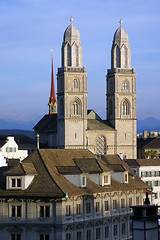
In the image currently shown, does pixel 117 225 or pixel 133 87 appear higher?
pixel 133 87

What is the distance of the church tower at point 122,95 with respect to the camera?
170125mm

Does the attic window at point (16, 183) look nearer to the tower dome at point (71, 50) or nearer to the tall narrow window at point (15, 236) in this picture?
the tall narrow window at point (15, 236)

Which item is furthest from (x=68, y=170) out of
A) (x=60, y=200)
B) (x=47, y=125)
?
(x=47, y=125)

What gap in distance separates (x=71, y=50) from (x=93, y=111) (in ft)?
53.8

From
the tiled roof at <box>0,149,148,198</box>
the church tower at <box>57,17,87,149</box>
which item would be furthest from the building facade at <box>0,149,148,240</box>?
the church tower at <box>57,17,87,149</box>

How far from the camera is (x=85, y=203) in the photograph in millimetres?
61500

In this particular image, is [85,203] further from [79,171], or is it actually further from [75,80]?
[75,80]

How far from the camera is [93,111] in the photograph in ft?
569

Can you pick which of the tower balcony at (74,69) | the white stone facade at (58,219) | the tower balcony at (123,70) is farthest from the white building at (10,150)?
the white stone facade at (58,219)

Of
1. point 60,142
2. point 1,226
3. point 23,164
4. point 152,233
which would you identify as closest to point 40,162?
point 23,164

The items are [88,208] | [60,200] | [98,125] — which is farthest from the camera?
[98,125]

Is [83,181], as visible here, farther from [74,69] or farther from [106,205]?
[74,69]

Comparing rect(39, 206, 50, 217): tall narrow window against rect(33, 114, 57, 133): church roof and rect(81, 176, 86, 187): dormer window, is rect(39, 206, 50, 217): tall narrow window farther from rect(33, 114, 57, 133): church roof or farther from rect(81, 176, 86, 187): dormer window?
rect(33, 114, 57, 133): church roof

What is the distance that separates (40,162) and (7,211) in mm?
5108
